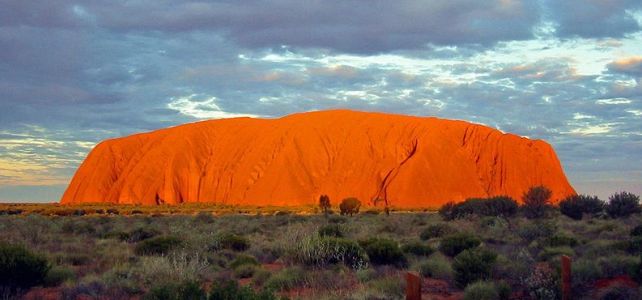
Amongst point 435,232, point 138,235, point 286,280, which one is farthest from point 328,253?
point 138,235

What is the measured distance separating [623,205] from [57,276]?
34.2m

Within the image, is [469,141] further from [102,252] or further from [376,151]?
[102,252]

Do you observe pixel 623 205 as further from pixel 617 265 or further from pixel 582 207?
pixel 617 265

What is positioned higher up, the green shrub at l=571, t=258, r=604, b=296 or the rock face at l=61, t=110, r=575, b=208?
the rock face at l=61, t=110, r=575, b=208

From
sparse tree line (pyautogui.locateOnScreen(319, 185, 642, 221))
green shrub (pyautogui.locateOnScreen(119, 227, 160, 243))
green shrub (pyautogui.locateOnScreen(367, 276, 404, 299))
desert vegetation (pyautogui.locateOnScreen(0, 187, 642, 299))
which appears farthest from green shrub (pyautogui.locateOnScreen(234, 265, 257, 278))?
sparse tree line (pyautogui.locateOnScreen(319, 185, 642, 221))

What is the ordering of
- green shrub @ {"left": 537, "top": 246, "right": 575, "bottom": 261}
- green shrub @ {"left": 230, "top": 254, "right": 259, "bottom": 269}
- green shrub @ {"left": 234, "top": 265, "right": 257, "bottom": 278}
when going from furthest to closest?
Result: green shrub @ {"left": 537, "top": 246, "right": 575, "bottom": 261}
green shrub @ {"left": 230, "top": 254, "right": 259, "bottom": 269}
green shrub @ {"left": 234, "top": 265, "right": 257, "bottom": 278}

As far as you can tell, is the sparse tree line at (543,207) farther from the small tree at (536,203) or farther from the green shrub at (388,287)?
the green shrub at (388,287)

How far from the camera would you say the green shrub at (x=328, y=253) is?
49.6 ft

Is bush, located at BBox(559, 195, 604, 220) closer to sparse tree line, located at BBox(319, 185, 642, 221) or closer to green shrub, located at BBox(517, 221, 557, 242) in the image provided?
sparse tree line, located at BBox(319, 185, 642, 221)

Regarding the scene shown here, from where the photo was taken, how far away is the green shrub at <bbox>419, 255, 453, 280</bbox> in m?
14.1

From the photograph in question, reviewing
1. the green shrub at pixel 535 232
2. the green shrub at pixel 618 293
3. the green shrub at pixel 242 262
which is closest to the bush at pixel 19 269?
the green shrub at pixel 242 262

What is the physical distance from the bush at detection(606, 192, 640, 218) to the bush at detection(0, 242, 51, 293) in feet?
112

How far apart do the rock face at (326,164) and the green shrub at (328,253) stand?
63291 millimetres

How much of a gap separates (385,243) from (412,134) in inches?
2901
